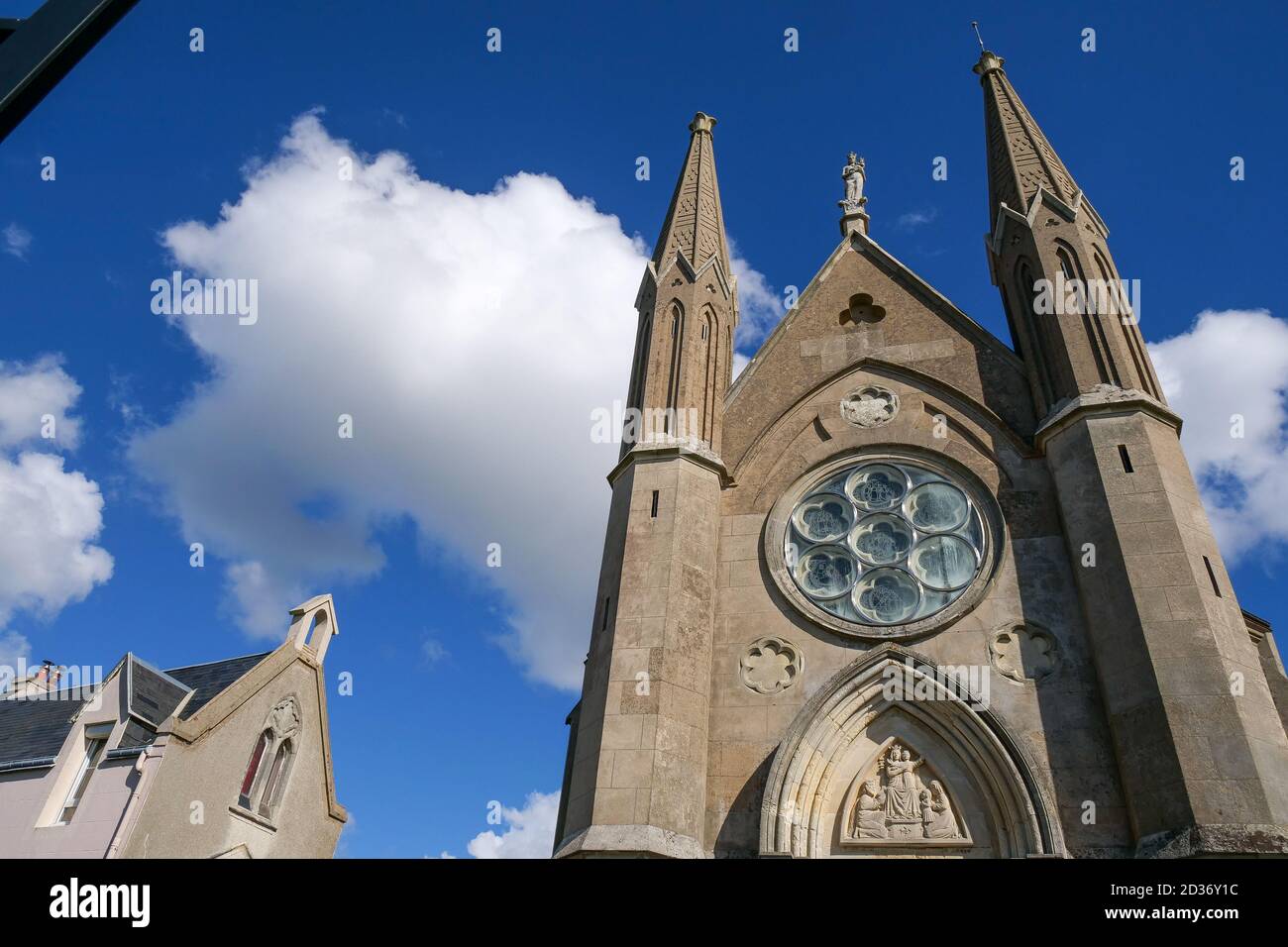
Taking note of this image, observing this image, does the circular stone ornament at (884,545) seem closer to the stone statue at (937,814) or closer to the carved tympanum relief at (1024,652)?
the carved tympanum relief at (1024,652)

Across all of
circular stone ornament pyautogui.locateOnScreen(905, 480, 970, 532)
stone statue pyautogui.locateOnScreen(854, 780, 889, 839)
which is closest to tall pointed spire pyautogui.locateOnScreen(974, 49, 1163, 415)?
circular stone ornament pyautogui.locateOnScreen(905, 480, 970, 532)

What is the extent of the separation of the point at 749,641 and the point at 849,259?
8814mm

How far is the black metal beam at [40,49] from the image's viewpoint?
118 inches

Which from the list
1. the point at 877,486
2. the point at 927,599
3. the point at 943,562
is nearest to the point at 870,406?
the point at 877,486

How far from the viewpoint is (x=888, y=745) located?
1164 centimetres

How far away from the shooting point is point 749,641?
42.6 feet

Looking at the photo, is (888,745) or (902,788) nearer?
(902,788)

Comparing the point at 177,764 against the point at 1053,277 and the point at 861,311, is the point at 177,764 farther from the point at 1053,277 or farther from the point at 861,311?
the point at 1053,277

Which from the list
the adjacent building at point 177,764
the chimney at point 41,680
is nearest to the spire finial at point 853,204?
the adjacent building at point 177,764

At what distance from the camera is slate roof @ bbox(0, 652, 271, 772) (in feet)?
58.5

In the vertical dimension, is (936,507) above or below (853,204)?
below

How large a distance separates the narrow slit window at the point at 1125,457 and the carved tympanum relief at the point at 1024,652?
8.12ft

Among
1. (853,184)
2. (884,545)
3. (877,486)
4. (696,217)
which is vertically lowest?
(884,545)

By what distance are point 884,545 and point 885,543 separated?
0.04 metres
